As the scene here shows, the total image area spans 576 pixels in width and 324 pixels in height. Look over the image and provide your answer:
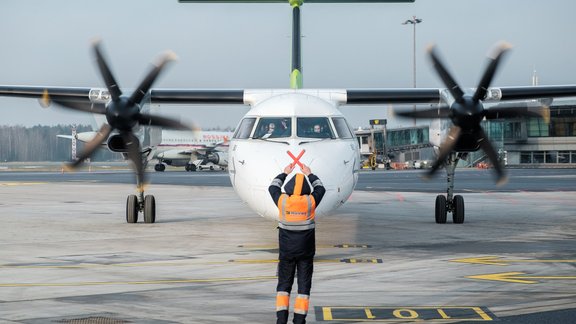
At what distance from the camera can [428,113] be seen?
64.7 ft

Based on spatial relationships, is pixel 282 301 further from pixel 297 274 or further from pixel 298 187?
pixel 298 187

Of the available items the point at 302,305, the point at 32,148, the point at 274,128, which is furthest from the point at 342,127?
the point at 32,148

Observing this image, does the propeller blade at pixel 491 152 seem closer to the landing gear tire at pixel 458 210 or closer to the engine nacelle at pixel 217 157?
the landing gear tire at pixel 458 210

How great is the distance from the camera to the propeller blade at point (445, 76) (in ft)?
62.9

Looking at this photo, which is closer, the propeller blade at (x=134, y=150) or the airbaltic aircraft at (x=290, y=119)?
the airbaltic aircraft at (x=290, y=119)

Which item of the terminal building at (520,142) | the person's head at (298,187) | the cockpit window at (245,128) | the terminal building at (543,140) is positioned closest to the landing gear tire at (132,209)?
the cockpit window at (245,128)

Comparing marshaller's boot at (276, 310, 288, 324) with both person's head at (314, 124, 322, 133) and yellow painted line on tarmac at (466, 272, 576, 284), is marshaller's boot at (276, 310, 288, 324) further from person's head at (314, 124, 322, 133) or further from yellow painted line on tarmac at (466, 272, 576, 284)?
person's head at (314, 124, 322, 133)

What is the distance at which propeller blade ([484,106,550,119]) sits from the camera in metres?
19.2

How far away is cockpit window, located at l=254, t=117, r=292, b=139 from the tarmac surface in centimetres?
222

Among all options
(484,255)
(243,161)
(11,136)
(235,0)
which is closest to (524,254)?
(484,255)

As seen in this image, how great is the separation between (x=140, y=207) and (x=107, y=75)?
4.05 m

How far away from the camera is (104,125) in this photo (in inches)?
784

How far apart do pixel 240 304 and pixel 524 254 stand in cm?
711

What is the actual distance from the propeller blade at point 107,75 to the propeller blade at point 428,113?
674cm
